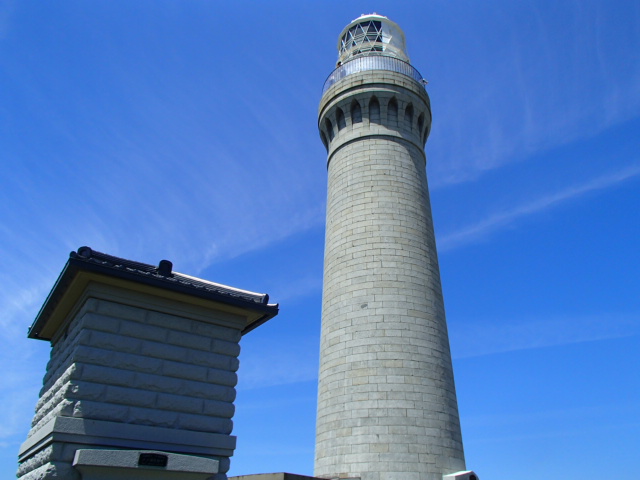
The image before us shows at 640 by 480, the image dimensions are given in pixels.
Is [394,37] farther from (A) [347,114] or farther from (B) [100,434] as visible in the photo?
(B) [100,434]

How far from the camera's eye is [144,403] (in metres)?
8.33

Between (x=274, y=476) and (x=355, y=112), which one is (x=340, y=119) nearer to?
(x=355, y=112)

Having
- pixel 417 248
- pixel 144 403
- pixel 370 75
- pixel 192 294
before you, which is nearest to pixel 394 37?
pixel 370 75

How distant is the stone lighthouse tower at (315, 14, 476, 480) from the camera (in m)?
15.4

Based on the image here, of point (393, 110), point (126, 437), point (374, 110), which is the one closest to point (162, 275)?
point (126, 437)

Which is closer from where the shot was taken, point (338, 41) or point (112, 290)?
point (112, 290)

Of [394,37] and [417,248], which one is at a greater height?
[394,37]

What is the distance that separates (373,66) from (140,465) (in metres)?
19.6

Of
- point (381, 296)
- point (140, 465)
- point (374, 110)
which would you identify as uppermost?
point (374, 110)

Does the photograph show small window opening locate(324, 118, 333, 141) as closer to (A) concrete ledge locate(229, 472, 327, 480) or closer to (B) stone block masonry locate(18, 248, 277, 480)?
(B) stone block masonry locate(18, 248, 277, 480)

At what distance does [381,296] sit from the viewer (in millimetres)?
17406

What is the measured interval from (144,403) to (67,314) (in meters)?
2.97

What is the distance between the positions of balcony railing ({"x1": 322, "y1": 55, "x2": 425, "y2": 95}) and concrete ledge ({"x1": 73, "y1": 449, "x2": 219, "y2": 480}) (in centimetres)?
1868

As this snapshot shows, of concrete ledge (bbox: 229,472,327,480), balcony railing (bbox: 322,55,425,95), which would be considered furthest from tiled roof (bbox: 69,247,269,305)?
balcony railing (bbox: 322,55,425,95)
